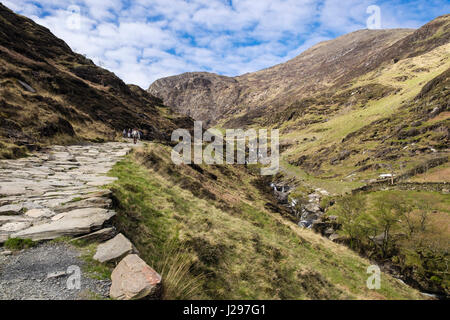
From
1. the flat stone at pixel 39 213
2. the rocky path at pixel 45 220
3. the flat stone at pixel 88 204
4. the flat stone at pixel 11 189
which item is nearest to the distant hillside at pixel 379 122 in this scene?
the flat stone at pixel 88 204

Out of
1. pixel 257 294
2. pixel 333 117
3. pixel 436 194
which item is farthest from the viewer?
pixel 333 117

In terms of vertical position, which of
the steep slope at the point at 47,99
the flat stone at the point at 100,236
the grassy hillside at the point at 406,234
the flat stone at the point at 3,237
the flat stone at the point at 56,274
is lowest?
the grassy hillside at the point at 406,234

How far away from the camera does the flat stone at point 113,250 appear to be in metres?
4.72

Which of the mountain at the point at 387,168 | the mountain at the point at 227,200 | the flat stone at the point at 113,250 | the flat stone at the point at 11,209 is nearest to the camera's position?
the flat stone at the point at 113,250

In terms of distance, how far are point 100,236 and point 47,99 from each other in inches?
1010

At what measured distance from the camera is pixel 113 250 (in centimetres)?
496

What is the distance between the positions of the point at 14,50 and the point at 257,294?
50.8 metres

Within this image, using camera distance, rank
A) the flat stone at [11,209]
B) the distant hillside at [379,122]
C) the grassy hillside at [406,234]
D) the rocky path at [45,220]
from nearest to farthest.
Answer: the rocky path at [45,220] → the flat stone at [11,209] → the grassy hillside at [406,234] → the distant hillside at [379,122]

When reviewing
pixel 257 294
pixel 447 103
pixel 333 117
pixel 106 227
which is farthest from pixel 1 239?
pixel 333 117

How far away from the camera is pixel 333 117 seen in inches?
5674

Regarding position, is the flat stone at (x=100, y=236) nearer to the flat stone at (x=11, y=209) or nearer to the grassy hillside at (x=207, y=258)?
the grassy hillside at (x=207, y=258)

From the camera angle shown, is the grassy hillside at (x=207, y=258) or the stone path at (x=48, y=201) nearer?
the stone path at (x=48, y=201)

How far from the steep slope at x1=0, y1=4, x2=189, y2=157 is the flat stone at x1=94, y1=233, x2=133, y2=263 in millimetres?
10172
